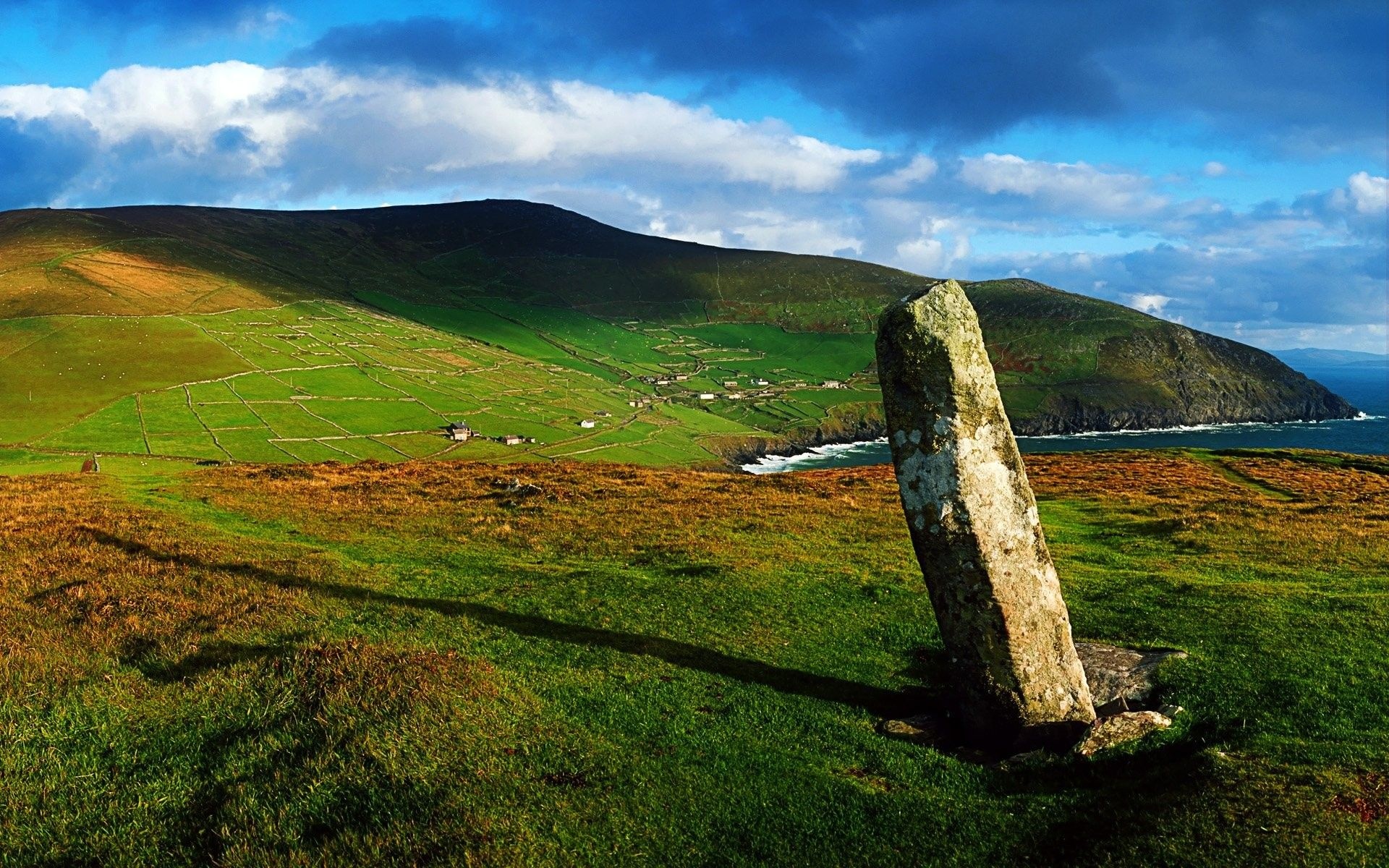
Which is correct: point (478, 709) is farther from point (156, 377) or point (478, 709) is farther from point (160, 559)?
point (156, 377)

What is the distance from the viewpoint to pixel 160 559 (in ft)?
75.6

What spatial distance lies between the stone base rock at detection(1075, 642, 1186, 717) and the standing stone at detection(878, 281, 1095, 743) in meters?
1.19

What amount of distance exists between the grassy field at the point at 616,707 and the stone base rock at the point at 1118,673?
428 millimetres

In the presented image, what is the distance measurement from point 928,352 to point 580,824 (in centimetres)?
919

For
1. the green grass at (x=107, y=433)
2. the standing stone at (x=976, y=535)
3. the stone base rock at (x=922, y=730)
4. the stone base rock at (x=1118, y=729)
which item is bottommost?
the green grass at (x=107, y=433)

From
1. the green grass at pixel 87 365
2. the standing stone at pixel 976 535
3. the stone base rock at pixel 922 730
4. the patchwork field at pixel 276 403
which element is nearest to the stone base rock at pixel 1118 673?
the standing stone at pixel 976 535

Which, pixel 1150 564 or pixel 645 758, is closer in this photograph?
pixel 645 758

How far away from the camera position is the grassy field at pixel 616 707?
9.96 metres

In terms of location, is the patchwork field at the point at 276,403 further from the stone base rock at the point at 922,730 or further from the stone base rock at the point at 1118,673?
the stone base rock at the point at 1118,673

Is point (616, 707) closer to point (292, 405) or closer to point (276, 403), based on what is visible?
point (276, 403)

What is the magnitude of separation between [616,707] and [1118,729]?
822cm

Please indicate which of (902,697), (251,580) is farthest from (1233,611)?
(251,580)

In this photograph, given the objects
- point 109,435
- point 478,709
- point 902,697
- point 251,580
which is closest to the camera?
point 478,709

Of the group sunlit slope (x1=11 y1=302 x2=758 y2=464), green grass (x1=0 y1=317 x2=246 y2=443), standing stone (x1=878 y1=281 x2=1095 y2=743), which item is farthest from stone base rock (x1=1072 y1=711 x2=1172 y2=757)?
green grass (x1=0 y1=317 x2=246 y2=443)
